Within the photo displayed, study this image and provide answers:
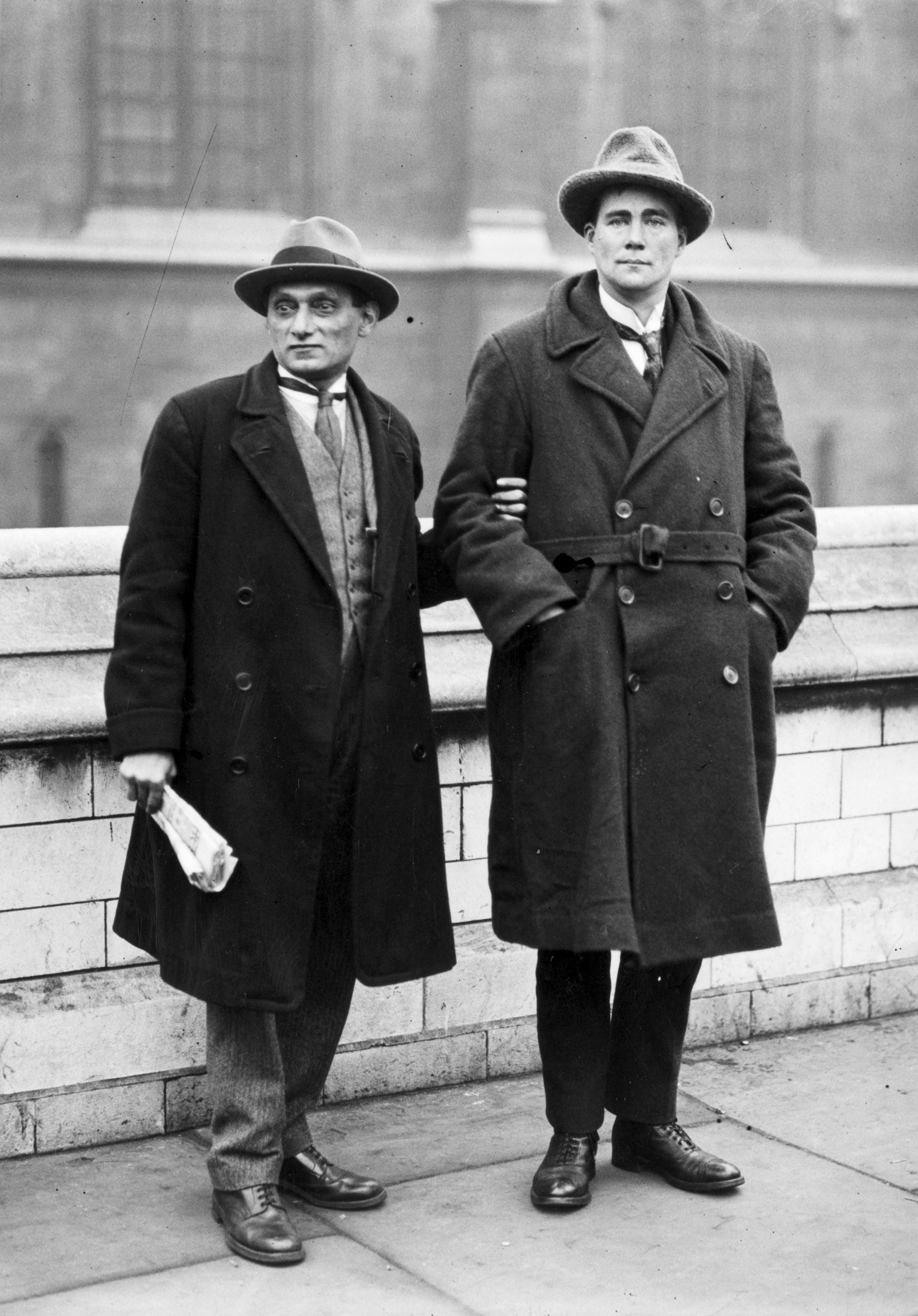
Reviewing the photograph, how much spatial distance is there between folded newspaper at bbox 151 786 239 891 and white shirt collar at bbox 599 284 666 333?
4.25 feet

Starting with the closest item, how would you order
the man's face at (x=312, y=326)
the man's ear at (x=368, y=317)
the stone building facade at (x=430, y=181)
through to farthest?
the man's face at (x=312, y=326)
the man's ear at (x=368, y=317)
the stone building facade at (x=430, y=181)

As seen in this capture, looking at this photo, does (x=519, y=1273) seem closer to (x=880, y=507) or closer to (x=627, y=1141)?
(x=627, y=1141)

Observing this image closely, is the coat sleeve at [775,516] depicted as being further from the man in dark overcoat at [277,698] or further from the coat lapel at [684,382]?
the man in dark overcoat at [277,698]

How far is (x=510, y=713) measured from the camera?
371 centimetres

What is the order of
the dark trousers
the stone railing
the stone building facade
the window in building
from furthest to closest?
1. the stone building facade
2. the window in building
3. the stone railing
4. the dark trousers

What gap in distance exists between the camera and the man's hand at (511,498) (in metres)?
3.64

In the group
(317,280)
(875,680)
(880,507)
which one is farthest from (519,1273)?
(880,507)

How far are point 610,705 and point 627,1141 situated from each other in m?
1.00

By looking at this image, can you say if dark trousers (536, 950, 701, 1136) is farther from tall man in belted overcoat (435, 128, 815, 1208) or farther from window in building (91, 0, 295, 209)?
window in building (91, 0, 295, 209)

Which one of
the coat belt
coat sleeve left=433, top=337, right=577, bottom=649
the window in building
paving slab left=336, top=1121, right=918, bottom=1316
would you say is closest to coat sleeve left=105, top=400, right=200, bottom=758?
coat sleeve left=433, top=337, right=577, bottom=649

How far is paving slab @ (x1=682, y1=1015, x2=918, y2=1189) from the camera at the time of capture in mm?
4211

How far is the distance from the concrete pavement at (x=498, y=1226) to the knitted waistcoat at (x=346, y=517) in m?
1.16

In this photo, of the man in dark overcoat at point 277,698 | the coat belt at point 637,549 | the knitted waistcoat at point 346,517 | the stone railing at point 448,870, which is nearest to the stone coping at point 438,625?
the stone railing at point 448,870


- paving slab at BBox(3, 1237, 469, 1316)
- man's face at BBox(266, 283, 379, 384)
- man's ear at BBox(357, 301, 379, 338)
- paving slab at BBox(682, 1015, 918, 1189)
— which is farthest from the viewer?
paving slab at BBox(682, 1015, 918, 1189)
